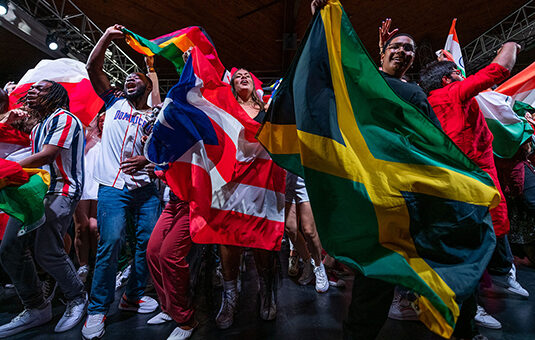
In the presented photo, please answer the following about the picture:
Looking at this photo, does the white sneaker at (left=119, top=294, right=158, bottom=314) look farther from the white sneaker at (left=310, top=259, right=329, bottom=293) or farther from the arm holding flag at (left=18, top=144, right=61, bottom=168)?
the white sneaker at (left=310, top=259, right=329, bottom=293)

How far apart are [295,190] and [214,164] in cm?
111

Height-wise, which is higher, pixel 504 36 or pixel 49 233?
pixel 504 36

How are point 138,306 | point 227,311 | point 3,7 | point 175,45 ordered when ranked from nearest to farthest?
point 227,311 → point 138,306 → point 175,45 → point 3,7

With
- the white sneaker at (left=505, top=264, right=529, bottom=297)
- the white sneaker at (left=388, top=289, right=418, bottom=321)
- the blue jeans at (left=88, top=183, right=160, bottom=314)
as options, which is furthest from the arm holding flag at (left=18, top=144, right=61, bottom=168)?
the white sneaker at (left=505, top=264, right=529, bottom=297)

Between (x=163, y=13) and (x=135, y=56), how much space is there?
8.74ft

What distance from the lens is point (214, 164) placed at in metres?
1.94

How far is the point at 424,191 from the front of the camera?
1229 mm

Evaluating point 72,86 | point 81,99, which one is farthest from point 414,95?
point 72,86

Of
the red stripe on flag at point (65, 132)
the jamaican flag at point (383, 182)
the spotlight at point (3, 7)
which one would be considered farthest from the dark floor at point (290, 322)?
the spotlight at point (3, 7)

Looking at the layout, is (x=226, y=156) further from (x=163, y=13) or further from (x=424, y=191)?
(x=163, y=13)

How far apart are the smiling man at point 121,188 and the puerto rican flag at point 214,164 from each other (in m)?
0.38

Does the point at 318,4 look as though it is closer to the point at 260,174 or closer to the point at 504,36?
the point at 260,174

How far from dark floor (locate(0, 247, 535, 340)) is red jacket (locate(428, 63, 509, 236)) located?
27.7 inches

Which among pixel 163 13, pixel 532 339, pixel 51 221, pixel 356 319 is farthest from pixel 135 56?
pixel 532 339
